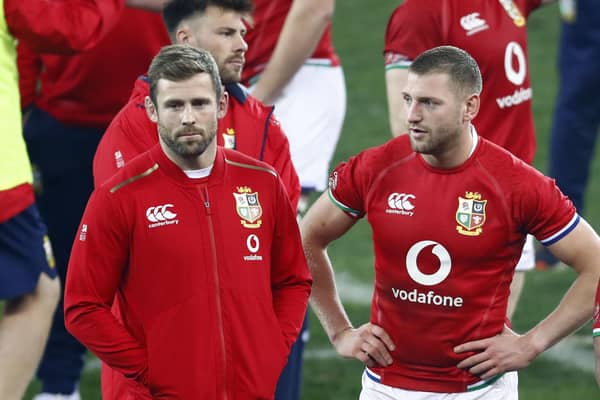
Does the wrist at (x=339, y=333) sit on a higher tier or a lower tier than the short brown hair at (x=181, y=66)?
lower

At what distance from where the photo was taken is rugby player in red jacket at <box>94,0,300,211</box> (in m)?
4.89

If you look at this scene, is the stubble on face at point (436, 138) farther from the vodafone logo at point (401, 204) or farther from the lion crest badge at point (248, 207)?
the lion crest badge at point (248, 207)

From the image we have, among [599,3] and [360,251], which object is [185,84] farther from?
[599,3]

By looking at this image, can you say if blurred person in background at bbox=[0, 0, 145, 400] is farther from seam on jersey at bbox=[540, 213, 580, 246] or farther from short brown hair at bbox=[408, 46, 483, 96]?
seam on jersey at bbox=[540, 213, 580, 246]

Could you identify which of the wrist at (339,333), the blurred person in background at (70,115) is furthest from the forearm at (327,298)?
the blurred person in background at (70,115)

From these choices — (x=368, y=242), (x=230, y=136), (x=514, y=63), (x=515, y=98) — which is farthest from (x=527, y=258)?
(x=368, y=242)

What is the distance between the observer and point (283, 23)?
626cm

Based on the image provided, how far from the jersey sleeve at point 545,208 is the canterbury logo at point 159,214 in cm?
105

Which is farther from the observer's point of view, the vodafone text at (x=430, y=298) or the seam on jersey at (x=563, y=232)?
the vodafone text at (x=430, y=298)

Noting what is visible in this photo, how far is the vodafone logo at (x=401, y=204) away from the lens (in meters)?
4.71

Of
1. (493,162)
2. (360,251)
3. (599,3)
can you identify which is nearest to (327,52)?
(493,162)

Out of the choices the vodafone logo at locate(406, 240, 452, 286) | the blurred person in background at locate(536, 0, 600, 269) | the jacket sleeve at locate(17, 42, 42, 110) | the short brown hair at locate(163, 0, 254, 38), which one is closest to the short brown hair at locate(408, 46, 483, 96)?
the vodafone logo at locate(406, 240, 452, 286)

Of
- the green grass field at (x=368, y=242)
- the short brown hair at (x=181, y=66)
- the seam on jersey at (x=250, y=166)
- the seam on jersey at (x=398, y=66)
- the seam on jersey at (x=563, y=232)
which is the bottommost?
the green grass field at (x=368, y=242)

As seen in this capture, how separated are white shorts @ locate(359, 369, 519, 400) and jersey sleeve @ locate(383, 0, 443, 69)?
1290 mm
